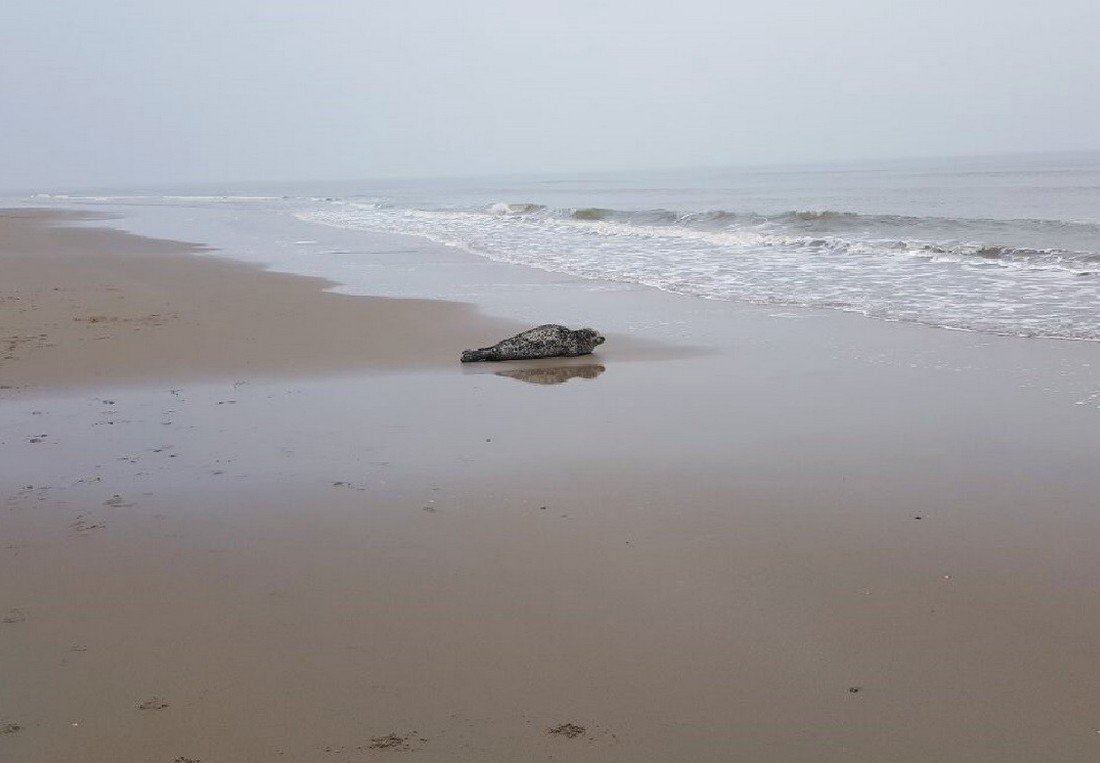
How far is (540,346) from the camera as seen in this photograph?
8.54 metres

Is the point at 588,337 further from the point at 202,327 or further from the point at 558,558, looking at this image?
the point at 558,558

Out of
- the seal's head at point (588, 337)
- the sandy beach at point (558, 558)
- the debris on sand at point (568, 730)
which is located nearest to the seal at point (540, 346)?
the seal's head at point (588, 337)

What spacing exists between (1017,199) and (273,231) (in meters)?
24.4

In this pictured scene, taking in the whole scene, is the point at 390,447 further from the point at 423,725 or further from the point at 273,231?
the point at 273,231

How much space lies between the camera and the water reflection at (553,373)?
767 centimetres

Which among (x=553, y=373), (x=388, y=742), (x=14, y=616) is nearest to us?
(x=388, y=742)

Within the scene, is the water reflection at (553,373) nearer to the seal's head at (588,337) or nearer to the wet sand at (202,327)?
the seal's head at (588,337)

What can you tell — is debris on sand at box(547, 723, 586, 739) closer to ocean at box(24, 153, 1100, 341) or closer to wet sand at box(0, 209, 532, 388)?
wet sand at box(0, 209, 532, 388)

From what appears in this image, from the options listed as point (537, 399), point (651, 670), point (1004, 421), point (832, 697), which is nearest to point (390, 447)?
point (537, 399)

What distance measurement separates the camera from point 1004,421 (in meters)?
5.92

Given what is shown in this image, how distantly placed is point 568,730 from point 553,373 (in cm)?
524

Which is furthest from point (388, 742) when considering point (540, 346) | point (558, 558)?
point (540, 346)

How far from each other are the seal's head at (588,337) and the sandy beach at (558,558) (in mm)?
416

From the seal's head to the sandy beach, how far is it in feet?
1.37
